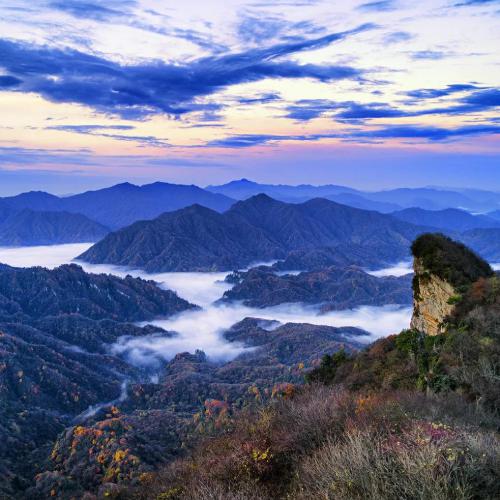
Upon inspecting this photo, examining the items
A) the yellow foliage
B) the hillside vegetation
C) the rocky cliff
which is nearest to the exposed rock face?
the rocky cliff

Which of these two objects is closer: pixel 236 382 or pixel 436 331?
pixel 436 331

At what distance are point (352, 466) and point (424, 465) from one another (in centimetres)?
182

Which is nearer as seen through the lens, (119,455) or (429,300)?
(429,300)

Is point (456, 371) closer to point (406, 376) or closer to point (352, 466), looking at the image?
point (406, 376)

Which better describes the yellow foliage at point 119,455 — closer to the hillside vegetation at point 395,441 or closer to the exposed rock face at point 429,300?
the exposed rock face at point 429,300

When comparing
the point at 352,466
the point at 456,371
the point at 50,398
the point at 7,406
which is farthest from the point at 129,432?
the point at 352,466

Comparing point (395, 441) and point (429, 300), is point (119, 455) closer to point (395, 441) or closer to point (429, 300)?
point (429, 300)

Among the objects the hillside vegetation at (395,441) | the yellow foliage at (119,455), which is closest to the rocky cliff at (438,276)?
the hillside vegetation at (395,441)

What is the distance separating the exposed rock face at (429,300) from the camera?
142 feet

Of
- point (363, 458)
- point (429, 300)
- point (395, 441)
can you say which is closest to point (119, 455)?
point (429, 300)

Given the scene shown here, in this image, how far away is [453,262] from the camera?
1829 inches

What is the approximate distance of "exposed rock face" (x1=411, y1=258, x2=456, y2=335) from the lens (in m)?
43.2

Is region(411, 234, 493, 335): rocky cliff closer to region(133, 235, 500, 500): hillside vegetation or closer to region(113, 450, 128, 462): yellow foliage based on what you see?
region(133, 235, 500, 500): hillside vegetation

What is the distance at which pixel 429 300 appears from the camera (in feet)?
151
